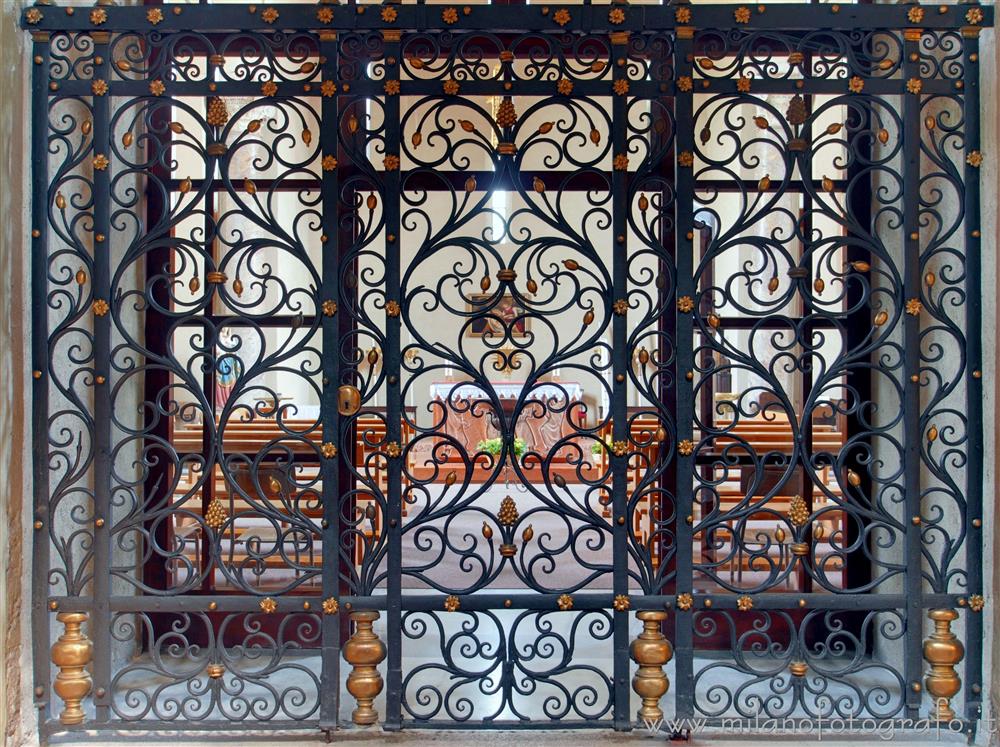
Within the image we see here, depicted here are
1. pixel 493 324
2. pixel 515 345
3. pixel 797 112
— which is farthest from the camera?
pixel 493 324

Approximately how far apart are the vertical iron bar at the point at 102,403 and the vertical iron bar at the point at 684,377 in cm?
205

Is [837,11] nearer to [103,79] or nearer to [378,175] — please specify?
[378,175]

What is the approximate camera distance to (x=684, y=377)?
292 cm

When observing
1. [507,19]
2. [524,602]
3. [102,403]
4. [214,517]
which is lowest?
[524,602]

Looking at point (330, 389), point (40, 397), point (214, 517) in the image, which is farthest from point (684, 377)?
point (40, 397)

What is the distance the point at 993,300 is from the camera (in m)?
2.89

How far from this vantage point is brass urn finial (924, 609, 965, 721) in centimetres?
286

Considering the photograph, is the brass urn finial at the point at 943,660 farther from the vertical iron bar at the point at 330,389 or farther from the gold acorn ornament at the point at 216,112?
the gold acorn ornament at the point at 216,112

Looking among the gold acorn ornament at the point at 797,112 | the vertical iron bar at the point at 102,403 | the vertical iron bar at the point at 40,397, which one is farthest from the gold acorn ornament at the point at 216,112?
the gold acorn ornament at the point at 797,112

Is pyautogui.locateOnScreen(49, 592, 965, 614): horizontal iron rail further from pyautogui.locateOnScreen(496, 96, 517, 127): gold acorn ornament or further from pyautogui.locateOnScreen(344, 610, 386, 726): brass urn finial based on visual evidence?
pyautogui.locateOnScreen(496, 96, 517, 127): gold acorn ornament

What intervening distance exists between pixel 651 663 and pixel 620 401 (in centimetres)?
94

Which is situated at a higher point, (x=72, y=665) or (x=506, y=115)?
(x=506, y=115)

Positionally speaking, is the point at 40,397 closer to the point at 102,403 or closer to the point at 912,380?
the point at 102,403

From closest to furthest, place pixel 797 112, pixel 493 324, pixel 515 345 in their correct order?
pixel 515 345 < pixel 797 112 < pixel 493 324
